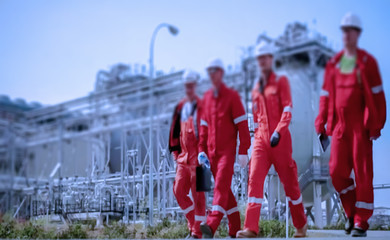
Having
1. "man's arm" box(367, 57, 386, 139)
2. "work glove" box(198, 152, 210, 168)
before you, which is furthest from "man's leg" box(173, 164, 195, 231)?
"man's arm" box(367, 57, 386, 139)

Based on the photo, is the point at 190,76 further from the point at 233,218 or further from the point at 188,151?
the point at 233,218

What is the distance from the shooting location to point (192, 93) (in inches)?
367

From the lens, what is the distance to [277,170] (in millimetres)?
8461

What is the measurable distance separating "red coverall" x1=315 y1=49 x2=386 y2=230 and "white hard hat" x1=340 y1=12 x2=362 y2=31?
0.35 m

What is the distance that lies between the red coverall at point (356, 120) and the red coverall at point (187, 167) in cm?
219

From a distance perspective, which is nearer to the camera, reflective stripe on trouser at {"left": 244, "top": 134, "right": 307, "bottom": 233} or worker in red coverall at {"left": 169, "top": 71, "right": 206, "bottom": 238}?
reflective stripe on trouser at {"left": 244, "top": 134, "right": 307, "bottom": 233}

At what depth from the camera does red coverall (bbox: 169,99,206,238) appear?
9227mm

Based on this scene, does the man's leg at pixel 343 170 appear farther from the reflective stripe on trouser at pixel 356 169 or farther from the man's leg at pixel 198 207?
the man's leg at pixel 198 207

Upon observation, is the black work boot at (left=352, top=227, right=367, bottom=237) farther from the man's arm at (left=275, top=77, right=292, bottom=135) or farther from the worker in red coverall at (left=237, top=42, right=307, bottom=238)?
the man's arm at (left=275, top=77, right=292, bottom=135)

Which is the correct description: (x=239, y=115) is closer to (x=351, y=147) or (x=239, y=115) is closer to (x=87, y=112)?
(x=351, y=147)

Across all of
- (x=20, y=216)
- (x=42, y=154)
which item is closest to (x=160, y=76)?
(x=20, y=216)

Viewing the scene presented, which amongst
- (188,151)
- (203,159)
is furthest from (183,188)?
(203,159)

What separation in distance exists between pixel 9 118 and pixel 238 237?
1766cm

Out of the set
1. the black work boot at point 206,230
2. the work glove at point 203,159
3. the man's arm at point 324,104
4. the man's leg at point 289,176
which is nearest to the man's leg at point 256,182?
the man's leg at point 289,176
